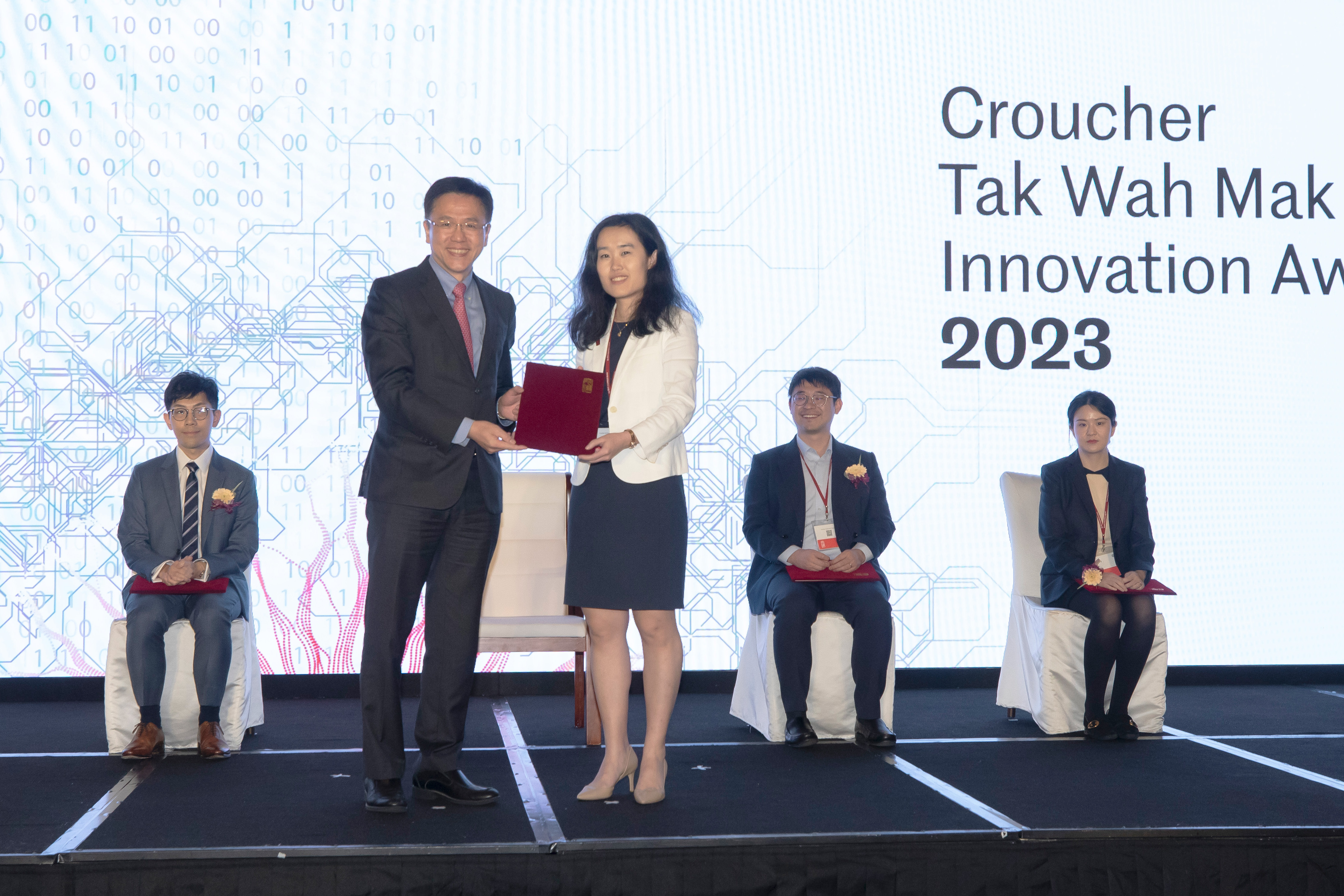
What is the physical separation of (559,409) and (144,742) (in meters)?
1.78

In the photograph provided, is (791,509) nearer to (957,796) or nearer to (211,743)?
(957,796)

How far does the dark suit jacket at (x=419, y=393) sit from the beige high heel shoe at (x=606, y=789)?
0.72 m

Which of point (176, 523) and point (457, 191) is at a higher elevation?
point (457, 191)

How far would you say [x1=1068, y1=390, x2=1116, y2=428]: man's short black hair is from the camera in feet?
13.2

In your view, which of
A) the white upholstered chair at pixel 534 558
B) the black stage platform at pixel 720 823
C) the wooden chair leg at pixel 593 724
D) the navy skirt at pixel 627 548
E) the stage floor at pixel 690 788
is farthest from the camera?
the white upholstered chair at pixel 534 558

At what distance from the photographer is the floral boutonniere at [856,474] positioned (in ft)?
13.1

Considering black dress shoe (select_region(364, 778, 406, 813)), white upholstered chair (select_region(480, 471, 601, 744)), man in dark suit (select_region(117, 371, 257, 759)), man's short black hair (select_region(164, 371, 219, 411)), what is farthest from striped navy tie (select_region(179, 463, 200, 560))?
black dress shoe (select_region(364, 778, 406, 813))

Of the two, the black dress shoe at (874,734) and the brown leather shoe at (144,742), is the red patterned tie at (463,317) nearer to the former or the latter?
the brown leather shoe at (144,742)

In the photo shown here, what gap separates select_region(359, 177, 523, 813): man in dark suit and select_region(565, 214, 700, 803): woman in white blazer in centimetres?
24

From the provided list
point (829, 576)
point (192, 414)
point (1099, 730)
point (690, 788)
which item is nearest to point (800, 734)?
point (829, 576)

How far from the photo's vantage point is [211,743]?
132 inches

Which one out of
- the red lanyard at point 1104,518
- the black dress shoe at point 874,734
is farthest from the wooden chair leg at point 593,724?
the red lanyard at point 1104,518

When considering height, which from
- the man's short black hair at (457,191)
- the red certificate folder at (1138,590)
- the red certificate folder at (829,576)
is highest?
the man's short black hair at (457,191)

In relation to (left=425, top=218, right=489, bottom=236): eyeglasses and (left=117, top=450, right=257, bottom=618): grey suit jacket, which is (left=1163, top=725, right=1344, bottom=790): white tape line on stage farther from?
(left=117, top=450, right=257, bottom=618): grey suit jacket
